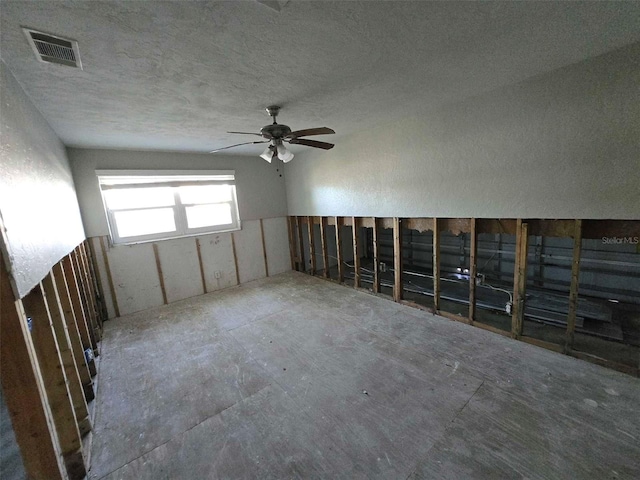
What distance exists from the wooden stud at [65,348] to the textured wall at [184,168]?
2.47m

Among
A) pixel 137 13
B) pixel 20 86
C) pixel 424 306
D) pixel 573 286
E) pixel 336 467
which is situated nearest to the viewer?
pixel 137 13

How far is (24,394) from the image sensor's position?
109 centimetres

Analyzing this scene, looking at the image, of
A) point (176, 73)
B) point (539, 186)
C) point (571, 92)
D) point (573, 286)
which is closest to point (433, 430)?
point (573, 286)

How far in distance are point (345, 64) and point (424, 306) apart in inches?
120

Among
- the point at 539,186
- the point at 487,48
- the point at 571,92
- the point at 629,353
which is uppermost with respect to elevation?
the point at 487,48

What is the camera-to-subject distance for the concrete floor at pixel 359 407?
150 cm

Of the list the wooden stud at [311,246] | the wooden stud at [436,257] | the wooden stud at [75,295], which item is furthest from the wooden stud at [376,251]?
the wooden stud at [75,295]

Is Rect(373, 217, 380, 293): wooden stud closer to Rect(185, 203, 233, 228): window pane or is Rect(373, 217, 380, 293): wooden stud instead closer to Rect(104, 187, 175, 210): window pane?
Rect(185, 203, 233, 228): window pane

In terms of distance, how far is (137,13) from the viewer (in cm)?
123

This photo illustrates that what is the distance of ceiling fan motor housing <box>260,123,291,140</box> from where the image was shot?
2387mm

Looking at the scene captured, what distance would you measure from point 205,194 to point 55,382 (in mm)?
3670

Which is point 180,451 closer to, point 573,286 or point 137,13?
point 137,13

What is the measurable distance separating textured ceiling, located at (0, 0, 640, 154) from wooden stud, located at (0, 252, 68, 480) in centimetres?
132

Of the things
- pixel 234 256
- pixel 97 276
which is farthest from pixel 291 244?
pixel 97 276
